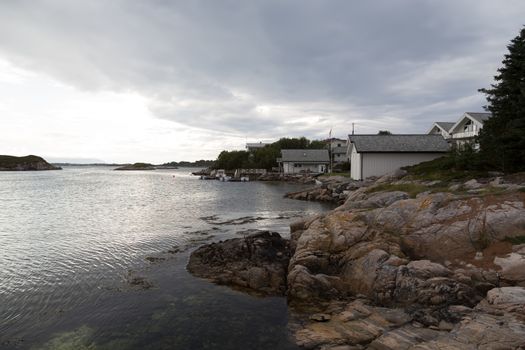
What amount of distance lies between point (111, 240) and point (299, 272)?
50.6 ft

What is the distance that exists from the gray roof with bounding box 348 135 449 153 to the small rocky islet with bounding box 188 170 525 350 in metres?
33.3

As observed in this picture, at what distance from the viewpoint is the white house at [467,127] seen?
51312mm

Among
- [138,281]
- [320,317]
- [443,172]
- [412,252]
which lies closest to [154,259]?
[138,281]

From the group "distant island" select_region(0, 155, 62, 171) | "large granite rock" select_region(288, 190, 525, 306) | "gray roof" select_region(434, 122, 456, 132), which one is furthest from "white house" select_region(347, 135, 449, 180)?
"distant island" select_region(0, 155, 62, 171)

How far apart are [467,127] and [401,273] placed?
5271 centimetres

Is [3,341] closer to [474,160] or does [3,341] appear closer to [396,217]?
[396,217]

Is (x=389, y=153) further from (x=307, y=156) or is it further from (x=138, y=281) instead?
(x=307, y=156)

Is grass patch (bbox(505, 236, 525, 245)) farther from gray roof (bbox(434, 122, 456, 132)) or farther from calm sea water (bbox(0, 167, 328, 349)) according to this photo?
gray roof (bbox(434, 122, 456, 132))

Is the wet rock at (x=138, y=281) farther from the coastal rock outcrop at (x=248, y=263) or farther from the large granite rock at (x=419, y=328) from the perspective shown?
the large granite rock at (x=419, y=328)

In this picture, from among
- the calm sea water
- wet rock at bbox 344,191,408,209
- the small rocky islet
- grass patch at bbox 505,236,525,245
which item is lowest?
the calm sea water

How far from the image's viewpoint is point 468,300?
1117cm

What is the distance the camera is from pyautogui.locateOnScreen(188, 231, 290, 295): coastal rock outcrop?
1520 cm

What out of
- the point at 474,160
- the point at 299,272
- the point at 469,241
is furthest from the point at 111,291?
the point at 474,160

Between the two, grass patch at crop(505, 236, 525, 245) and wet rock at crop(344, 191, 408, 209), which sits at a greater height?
wet rock at crop(344, 191, 408, 209)
